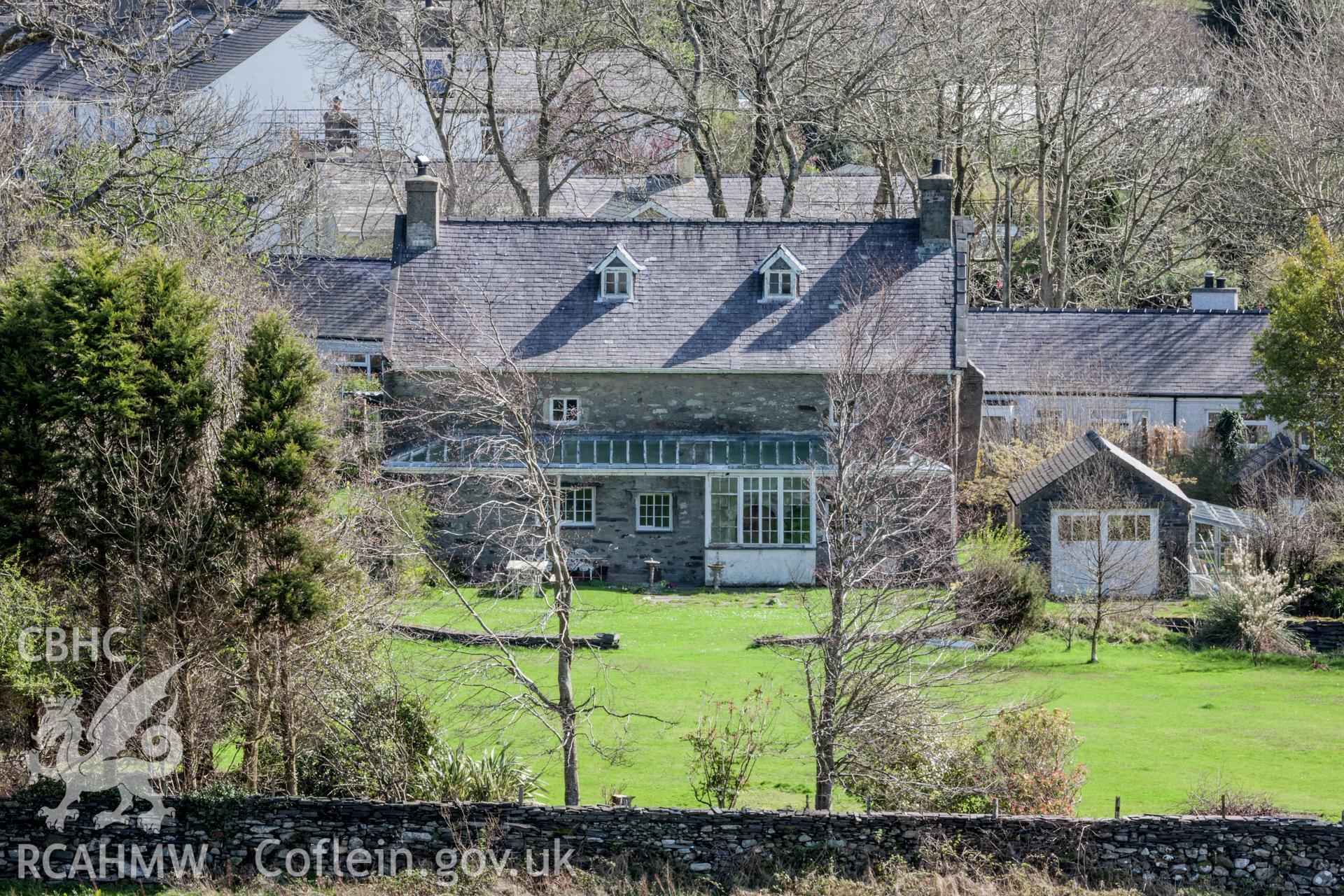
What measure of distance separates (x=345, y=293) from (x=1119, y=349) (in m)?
20.5

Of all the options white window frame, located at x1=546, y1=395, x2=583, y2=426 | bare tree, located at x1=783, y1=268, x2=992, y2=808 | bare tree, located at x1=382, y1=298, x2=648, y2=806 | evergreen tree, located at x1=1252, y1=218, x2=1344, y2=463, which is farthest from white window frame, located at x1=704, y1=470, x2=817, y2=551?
evergreen tree, located at x1=1252, y1=218, x2=1344, y2=463

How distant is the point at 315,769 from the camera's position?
18125 mm

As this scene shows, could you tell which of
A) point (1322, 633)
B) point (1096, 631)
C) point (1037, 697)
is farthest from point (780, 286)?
point (1037, 697)

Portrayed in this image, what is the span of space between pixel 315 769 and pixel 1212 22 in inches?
2107

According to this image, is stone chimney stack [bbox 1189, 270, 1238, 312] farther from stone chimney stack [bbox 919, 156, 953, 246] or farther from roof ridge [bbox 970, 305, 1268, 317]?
stone chimney stack [bbox 919, 156, 953, 246]

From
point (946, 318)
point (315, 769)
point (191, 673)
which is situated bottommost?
point (315, 769)

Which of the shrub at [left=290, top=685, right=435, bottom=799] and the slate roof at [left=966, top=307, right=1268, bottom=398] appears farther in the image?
the slate roof at [left=966, top=307, right=1268, bottom=398]

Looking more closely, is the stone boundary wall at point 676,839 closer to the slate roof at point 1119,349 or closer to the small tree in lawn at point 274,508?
the small tree in lawn at point 274,508

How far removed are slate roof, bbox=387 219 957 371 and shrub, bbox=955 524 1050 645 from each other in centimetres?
585

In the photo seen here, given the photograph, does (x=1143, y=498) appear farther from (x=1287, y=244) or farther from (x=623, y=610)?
(x=1287, y=244)

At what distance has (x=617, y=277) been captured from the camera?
33000 millimetres

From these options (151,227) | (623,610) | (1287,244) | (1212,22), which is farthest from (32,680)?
(1212,22)

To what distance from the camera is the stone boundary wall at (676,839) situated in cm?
1616

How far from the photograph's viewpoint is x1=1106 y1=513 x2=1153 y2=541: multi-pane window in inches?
1139
